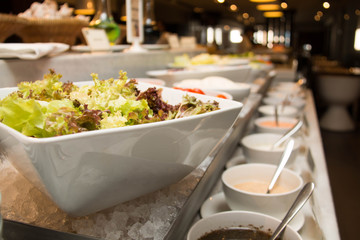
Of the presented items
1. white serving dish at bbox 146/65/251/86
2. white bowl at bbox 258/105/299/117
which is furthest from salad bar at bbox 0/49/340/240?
white bowl at bbox 258/105/299/117

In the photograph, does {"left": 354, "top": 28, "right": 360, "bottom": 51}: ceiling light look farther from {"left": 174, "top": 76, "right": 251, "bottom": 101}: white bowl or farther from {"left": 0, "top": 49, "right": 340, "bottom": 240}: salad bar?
{"left": 0, "top": 49, "right": 340, "bottom": 240}: salad bar

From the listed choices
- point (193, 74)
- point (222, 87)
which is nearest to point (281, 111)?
point (193, 74)

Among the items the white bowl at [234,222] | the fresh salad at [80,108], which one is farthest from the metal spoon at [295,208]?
the fresh salad at [80,108]

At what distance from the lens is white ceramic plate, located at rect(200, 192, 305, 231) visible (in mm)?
883

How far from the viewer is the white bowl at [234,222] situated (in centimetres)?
73

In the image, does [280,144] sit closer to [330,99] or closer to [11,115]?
[11,115]

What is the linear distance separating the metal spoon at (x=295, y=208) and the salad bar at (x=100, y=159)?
0.64ft

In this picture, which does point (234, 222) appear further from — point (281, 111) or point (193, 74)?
point (281, 111)

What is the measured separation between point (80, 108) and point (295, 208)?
0.52 metres

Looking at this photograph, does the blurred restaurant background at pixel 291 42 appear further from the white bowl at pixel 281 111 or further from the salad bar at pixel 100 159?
the salad bar at pixel 100 159

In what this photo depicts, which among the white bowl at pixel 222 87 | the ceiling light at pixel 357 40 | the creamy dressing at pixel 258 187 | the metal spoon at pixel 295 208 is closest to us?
the metal spoon at pixel 295 208

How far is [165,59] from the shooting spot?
1811mm

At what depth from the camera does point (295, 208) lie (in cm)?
75

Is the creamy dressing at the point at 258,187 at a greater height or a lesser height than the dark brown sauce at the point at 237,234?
lesser
